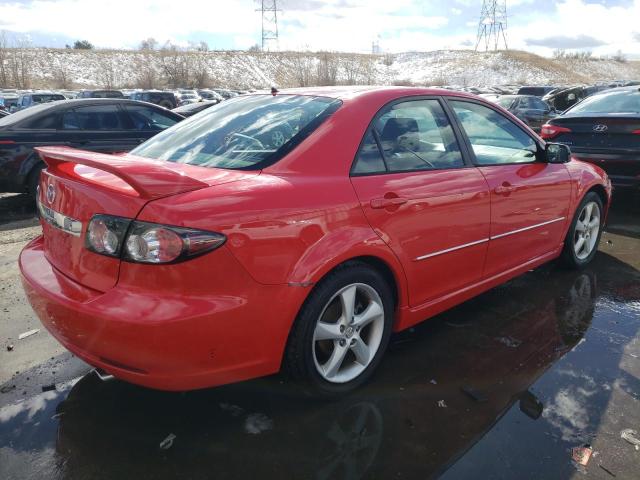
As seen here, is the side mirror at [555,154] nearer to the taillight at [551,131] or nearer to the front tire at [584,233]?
the front tire at [584,233]

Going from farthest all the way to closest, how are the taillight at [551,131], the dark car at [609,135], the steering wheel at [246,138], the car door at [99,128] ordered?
the car door at [99,128]
the taillight at [551,131]
the dark car at [609,135]
the steering wheel at [246,138]

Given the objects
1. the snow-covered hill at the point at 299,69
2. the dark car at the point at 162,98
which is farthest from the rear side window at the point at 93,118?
the snow-covered hill at the point at 299,69

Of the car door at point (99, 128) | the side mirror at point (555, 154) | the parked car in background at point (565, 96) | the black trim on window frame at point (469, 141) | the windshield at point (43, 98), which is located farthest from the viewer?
the parked car in background at point (565, 96)

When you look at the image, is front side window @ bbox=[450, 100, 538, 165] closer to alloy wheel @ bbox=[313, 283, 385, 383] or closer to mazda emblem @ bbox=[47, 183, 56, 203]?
alloy wheel @ bbox=[313, 283, 385, 383]

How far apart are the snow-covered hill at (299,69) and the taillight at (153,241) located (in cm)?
6263

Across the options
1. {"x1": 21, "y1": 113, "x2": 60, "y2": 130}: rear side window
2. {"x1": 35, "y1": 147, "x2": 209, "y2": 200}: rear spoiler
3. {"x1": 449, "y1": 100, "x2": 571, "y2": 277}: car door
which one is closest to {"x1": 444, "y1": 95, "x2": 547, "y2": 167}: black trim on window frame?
{"x1": 449, "y1": 100, "x2": 571, "y2": 277}: car door

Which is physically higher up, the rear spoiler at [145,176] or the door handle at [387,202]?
the rear spoiler at [145,176]

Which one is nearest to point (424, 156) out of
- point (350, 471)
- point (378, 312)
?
point (378, 312)

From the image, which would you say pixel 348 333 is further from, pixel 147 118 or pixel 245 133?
pixel 147 118

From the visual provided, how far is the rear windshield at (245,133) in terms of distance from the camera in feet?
8.48

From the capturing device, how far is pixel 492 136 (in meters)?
3.68

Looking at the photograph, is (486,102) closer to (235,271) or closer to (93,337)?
(235,271)

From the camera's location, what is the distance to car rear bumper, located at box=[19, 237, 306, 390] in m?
2.02

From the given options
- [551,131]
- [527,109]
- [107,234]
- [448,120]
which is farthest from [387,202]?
[527,109]
